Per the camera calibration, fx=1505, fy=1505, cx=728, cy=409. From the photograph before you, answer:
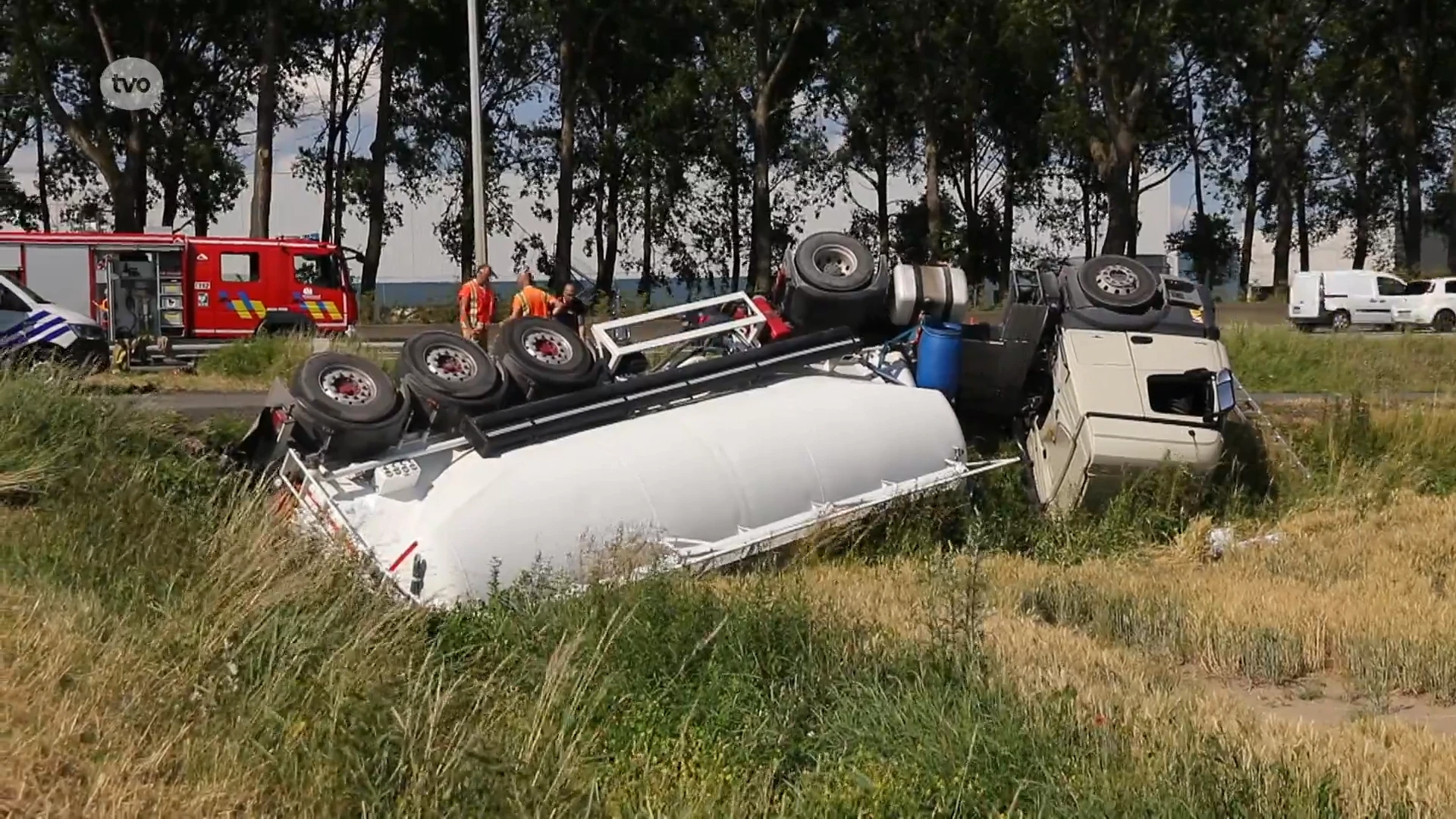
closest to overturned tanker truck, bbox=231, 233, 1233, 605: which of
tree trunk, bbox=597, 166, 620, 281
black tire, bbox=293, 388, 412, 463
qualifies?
black tire, bbox=293, 388, 412, 463

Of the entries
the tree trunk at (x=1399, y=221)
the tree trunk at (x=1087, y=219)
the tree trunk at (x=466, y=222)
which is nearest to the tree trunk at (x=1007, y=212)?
the tree trunk at (x=1087, y=219)

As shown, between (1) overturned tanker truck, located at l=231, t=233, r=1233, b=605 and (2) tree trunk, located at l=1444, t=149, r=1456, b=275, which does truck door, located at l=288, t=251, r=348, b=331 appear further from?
(2) tree trunk, located at l=1444, t=149, r=1456, b=275

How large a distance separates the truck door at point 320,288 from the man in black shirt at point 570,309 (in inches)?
455

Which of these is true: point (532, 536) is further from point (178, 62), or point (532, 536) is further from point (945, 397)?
point (178, 62)

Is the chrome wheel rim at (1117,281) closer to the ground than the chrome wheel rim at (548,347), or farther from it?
farther from it

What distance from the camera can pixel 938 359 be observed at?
470 inches

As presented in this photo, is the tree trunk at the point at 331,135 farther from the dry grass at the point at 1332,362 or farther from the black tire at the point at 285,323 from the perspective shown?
the dry grass at the point at 1332,362

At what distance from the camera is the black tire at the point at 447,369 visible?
395 inches

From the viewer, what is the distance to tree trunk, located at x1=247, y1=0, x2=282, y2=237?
99.5ft

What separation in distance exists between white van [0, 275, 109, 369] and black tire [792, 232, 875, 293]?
956 cm

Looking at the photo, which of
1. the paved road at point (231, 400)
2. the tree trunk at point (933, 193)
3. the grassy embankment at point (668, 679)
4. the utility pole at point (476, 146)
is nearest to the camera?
the grassy embankment at point (668, 679)

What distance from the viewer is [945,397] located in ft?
38.5

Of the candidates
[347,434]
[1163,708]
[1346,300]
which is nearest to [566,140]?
[1346,300]

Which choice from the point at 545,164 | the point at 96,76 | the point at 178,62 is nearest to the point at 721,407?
the point at 96,76
